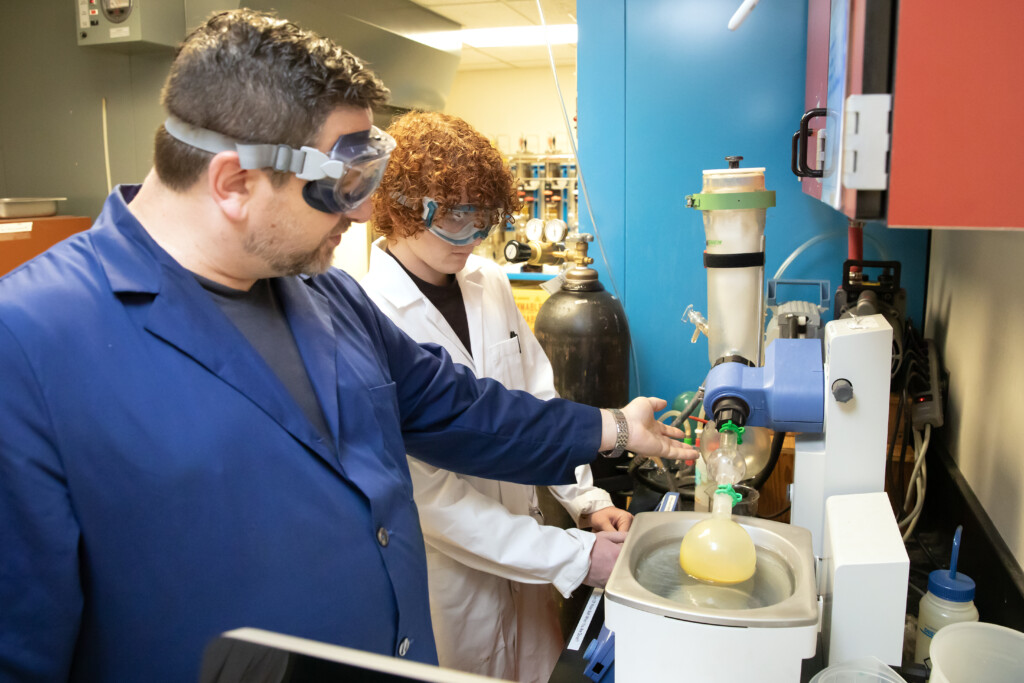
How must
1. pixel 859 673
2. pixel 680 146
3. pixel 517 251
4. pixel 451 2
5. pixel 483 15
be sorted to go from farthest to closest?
pixel 483 15
pixel 451 2
pixel 517 251
pixel 680 146
pixel 859 673

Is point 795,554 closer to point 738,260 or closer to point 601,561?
point 601,561

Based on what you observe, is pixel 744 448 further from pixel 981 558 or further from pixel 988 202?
pixel 988 202

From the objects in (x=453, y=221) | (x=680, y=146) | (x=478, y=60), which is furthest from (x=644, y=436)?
(x=478, y=60)

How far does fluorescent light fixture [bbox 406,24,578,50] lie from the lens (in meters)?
4.64

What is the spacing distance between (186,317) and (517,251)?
2922 millimetres

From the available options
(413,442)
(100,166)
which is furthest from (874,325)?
(100,166)

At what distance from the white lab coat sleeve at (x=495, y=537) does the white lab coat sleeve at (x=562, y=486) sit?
251 mm

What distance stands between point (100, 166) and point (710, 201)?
261cm

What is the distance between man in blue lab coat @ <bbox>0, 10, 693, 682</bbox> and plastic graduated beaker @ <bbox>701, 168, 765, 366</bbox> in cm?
94

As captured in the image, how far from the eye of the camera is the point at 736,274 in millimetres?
1690

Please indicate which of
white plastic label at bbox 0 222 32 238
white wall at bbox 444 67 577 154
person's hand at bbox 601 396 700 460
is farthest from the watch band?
white wall at bbox 444 67 577 154

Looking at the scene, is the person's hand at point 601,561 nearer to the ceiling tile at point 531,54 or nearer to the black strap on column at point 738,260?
the black strap on column at point 738,260

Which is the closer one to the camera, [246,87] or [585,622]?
[246,87]

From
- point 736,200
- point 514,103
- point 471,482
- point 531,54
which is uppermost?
point 531,54
